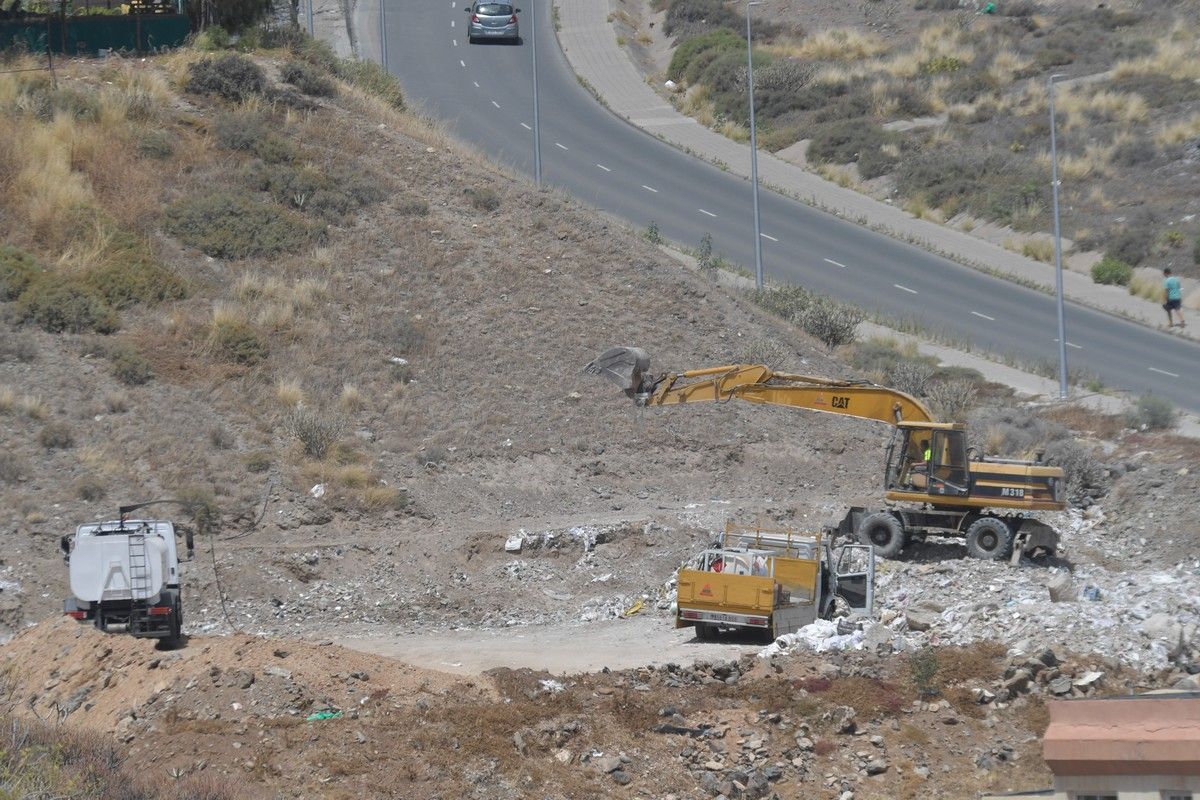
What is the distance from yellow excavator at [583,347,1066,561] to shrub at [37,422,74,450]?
11855mm

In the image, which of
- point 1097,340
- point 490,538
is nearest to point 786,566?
point 490,538

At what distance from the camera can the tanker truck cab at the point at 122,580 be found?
21094 mm

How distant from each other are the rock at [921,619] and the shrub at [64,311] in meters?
20.1

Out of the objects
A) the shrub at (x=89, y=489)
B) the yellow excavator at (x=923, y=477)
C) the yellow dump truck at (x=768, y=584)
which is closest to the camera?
the yellow dump truck at (x=768, y=584)

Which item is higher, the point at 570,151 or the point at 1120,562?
the point at 570,151

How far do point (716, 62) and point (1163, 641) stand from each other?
46981mm

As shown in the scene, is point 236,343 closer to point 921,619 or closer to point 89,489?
point 89,489

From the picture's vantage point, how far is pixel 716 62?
2470 inches

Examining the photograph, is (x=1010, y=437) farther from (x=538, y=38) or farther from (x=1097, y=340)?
(x=538, y=38)

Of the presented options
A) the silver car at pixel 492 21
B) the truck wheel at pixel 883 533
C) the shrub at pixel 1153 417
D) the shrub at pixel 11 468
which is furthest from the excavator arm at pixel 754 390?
the silver car at pixel 492 21

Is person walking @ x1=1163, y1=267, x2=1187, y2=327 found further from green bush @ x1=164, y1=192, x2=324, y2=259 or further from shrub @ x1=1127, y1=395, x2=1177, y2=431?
green bush @ x1=164, y1=192, x2=324, y2=259

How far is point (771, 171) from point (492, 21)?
16.1 m

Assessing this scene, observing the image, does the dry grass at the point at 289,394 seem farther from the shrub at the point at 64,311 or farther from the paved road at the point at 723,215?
the paved road at the point at 723,215

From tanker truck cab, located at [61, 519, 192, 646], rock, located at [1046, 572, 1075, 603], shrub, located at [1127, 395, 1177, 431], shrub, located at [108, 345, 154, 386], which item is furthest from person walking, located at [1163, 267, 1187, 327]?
tanker truck cab, located at [61, 519, 192, 646]
